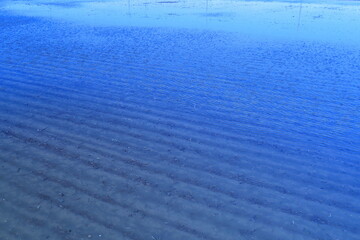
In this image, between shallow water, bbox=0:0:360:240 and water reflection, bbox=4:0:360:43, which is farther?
water reflection, bbox=4:0:360:43

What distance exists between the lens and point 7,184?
613 centimetres

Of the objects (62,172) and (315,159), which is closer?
(62,172)

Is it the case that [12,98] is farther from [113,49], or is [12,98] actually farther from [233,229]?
[233,229]

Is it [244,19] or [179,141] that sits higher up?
[244,19]

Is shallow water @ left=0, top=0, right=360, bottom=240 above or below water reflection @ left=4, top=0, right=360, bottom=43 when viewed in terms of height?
below

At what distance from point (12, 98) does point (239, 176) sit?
786 centimetres

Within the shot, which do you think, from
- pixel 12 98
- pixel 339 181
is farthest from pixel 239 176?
pixel 12 98

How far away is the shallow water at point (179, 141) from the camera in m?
5.36

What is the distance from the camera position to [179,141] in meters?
Result: 7.90

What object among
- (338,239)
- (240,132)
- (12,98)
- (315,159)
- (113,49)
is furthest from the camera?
(113,49)

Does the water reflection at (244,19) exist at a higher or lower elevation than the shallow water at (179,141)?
higher

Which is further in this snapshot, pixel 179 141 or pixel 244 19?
pixel 244 19

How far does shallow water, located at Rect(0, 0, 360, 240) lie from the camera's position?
5363mm

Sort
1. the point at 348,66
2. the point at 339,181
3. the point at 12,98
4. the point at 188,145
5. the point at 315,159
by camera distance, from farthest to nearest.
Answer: the point at 348,66 → the point at 12,98 → the point at 188,145 → the point at 315,159 → the point at 339,181
